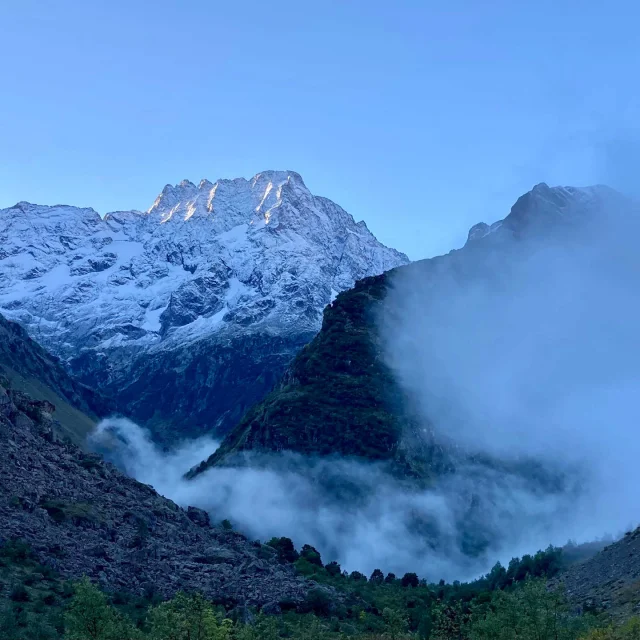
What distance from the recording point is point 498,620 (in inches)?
2965

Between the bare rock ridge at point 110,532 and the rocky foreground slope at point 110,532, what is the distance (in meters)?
0.15

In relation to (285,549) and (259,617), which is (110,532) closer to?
(259,617)

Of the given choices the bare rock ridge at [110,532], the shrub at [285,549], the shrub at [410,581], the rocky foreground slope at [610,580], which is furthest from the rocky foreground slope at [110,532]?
the shrub at [410,581]

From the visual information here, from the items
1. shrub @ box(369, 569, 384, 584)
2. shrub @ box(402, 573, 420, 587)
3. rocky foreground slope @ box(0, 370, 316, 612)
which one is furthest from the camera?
shrub @ box(369, 569, 384, 584)

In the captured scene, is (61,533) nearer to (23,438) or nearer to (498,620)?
(23,438)

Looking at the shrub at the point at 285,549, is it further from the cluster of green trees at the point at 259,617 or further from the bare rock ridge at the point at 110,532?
the bare rock ridge at the point at 110,532

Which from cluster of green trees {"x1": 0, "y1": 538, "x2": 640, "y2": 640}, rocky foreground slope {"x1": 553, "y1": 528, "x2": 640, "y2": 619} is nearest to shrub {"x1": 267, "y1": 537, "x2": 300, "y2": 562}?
cluster of green trees {"x1": 0, "y1": 538, "x2": 640, "y2": 640}

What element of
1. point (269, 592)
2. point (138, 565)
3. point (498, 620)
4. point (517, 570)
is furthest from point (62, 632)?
point (517, 570)

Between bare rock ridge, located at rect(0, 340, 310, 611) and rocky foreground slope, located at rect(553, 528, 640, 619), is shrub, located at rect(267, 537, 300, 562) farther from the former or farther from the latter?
rocky foreground slope, located at rect(553, 528, 640, 619)

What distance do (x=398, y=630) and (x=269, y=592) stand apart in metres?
21.6

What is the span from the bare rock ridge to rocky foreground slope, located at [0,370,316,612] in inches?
5.9

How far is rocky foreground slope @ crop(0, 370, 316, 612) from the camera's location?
101062mm

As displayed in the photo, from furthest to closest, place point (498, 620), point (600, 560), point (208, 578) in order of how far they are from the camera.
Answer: point (600, 560) → point (208, 578) → point (498, 620)

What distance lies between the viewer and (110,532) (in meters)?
110
